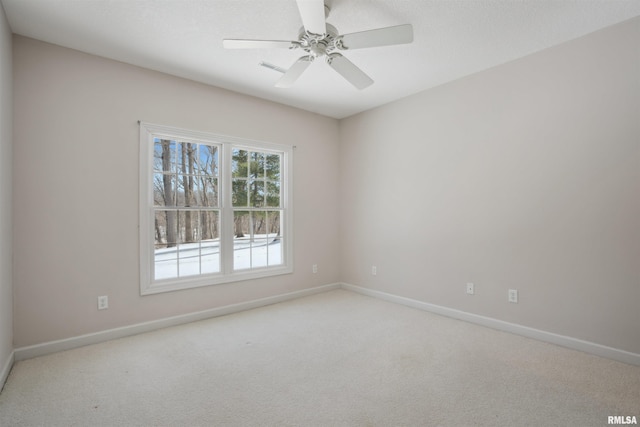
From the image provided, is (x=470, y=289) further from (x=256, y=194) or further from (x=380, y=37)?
(x=256, y=194)

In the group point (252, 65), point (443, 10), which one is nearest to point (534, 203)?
point (443, 10)

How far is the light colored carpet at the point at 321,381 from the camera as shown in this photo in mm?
1875

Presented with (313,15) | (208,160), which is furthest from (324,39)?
(208,160)

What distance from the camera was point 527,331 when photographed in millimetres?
3023

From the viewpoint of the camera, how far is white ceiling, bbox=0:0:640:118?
7.56ft

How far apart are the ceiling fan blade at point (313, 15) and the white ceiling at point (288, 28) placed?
337 millimetres

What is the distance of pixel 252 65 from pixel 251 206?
68.1 inches

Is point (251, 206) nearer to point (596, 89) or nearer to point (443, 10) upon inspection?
point (443, 10)

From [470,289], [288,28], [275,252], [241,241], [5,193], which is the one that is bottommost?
[470,289]

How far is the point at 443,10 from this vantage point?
2354mm

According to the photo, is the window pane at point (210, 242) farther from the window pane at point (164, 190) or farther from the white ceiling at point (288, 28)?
the white ceiling at point (288, 28)

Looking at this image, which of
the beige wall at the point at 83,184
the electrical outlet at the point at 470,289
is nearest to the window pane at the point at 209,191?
the beige wall at the point at 83,184

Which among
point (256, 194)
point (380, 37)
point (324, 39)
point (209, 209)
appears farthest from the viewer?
point (256, 194)

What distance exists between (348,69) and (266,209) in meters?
2.28
